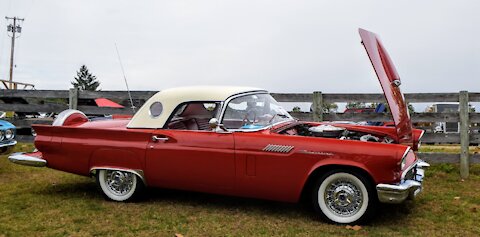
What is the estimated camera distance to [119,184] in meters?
4.88

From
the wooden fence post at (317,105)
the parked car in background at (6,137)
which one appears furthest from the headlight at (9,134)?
the wooden fence post at (317,105)

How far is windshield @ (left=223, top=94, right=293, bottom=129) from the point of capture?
4.54 m

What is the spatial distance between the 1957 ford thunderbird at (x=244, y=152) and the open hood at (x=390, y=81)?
1 centimetres

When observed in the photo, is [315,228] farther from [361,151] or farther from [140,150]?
[140,150]

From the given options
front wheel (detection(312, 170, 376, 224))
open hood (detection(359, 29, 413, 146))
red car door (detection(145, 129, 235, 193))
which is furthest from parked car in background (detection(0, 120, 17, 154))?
open hood (detection(359, 29, 413, 146))

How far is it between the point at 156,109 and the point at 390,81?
265cm

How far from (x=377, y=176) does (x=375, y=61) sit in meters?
1.27

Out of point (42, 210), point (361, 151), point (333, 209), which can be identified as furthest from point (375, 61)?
point (42, 210)

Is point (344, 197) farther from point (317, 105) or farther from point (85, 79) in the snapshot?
point (85, 79)

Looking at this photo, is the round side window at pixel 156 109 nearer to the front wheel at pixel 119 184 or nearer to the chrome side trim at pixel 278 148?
the front wheel at pixel 119 184

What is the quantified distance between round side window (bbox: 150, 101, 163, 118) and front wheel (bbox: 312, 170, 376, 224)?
2.00 m

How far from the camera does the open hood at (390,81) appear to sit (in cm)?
432

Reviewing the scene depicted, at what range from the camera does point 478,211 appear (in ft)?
14.9

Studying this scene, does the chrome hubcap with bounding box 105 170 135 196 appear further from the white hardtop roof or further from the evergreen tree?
the evergreen tree
